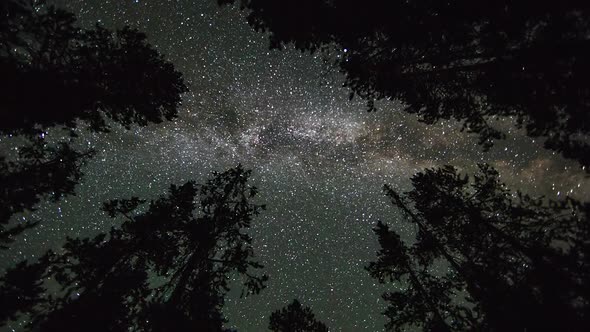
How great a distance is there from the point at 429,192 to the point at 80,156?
12.7 m

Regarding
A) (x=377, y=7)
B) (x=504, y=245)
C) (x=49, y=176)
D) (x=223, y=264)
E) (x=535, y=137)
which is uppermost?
(x=49, y=176)

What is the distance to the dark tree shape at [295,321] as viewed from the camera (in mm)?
13797

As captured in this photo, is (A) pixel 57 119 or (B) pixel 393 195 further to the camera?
(B) pixel 393 195

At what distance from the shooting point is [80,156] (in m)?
11.1

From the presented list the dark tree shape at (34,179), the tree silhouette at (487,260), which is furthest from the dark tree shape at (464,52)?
the dark tree shape at (34,179)

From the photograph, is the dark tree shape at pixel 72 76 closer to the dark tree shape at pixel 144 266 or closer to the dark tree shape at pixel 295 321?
the dark tree shape at pixel 144 266

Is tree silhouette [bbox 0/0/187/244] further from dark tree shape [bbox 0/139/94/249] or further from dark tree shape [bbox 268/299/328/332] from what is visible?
dark tree shape [bbox 268/299/328/332]

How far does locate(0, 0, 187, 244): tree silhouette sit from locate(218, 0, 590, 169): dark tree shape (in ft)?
9.67

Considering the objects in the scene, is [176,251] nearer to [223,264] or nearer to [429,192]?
[223,264]

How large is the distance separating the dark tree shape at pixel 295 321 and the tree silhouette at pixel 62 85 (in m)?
10.3

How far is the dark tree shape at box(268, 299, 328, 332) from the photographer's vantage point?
13.8 m

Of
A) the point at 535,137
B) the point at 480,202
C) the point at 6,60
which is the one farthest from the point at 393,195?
the point at 6,60

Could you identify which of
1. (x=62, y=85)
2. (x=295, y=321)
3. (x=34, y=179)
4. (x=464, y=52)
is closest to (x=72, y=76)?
(x=62, y=85)

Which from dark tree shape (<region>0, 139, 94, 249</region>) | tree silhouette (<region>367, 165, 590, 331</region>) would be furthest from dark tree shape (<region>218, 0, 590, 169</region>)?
dark tree shape (<region>0, 139, 94, 249</region>)
